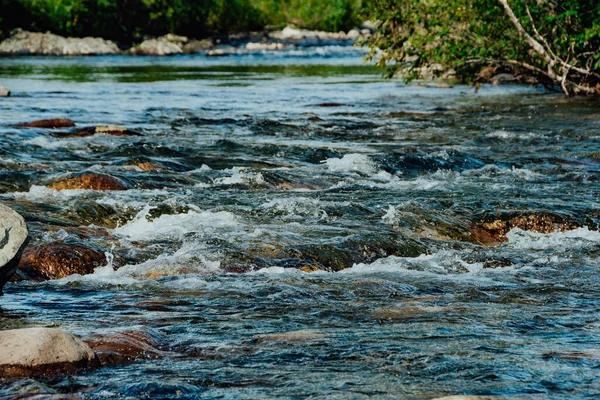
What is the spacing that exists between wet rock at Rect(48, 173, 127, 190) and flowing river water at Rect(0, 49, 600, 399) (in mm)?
267

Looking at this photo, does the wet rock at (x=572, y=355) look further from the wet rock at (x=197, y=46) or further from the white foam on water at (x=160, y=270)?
the wet rock at (x=197, y=46)

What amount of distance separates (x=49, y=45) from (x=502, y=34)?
4436 centimetres

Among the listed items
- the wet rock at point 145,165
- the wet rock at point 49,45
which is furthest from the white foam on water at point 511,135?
the wet rock at point 49,45

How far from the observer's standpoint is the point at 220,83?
31.2m

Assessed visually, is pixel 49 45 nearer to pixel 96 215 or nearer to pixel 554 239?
pixel 96 215

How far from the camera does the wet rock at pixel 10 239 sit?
5.09m

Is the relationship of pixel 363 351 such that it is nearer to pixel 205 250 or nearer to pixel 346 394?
pixel 346 394

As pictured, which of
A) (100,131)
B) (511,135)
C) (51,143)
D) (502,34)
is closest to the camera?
(51,143)

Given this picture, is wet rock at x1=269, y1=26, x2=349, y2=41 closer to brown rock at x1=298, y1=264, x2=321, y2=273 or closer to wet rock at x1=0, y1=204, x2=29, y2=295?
brown rock at x1=298, y1=264, x2=321, y2=273

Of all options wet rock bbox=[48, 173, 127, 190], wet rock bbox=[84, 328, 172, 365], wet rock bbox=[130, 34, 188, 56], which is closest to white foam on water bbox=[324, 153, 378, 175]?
wet rock bbox=[48, 173, 127, 190]

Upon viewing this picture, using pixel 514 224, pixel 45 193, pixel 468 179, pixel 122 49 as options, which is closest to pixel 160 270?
pixel 45 193

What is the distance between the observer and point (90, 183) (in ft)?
33.7

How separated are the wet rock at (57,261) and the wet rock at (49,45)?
176 ft

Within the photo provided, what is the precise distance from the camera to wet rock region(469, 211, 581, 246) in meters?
8.70
